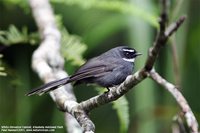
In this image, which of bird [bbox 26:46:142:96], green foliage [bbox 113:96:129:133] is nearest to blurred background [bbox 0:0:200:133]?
bird [bbox 26:46:142:96]

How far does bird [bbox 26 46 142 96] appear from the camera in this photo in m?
3.09

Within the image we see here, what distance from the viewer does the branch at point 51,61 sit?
2.62 metres

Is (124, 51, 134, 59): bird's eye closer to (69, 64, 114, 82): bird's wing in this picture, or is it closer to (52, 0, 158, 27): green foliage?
(69, 64, 114, 82): bird's wing

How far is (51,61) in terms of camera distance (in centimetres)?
319

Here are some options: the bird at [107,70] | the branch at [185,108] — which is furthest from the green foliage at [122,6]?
the branch at [185,108]

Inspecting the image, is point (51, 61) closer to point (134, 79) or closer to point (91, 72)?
point (91, 72)

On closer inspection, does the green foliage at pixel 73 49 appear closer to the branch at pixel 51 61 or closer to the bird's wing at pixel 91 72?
the branch at pixel 51 61

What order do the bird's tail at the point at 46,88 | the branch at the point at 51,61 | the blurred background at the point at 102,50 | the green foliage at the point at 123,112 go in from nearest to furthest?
1. the branch at the point at 51,61
2. the bird's tail at the point at 46,88
3. the green foliage at the point at 123,112
4. the blurred background at the point at 102,50

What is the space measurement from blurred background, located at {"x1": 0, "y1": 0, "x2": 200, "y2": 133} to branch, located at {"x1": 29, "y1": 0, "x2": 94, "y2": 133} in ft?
0.46

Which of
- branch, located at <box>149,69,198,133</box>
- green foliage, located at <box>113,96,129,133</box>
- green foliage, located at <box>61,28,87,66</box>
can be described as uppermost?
green foliage, located at <box>61,28,87,66</box>

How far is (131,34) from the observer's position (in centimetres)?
400

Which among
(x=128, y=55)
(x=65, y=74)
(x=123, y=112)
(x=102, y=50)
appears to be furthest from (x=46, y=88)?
(x=102, y=50)

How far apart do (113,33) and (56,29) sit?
1.11m

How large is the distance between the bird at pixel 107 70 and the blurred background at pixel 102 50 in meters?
0.26
